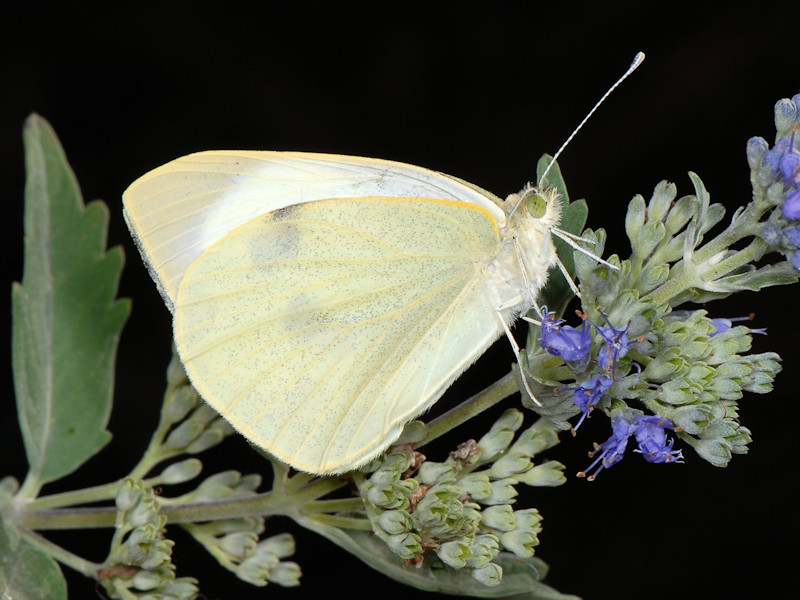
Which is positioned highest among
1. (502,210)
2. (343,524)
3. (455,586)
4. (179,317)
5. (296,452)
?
(502,210)

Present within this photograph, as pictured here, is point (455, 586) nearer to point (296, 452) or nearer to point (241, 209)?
point (296, 452)

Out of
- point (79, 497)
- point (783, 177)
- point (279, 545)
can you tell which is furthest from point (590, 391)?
point (79, 497)

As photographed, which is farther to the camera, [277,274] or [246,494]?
[246,494]

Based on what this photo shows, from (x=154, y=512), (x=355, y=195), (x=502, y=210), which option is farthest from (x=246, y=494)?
(x=502, y=210)

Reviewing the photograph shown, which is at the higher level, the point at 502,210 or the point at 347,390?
the point at 502,210

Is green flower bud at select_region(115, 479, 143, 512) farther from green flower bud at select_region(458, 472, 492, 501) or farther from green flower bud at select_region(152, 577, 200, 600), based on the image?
green flower bud at select_region(458, 472, 492, 501)

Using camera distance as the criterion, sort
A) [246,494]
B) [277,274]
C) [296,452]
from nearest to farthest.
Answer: [296,452] → [277,274] → [246,494]

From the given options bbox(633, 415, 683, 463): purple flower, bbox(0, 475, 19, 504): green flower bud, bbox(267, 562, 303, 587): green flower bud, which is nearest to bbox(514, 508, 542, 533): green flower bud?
bbox(633, 415, 683, 463): purple flower
